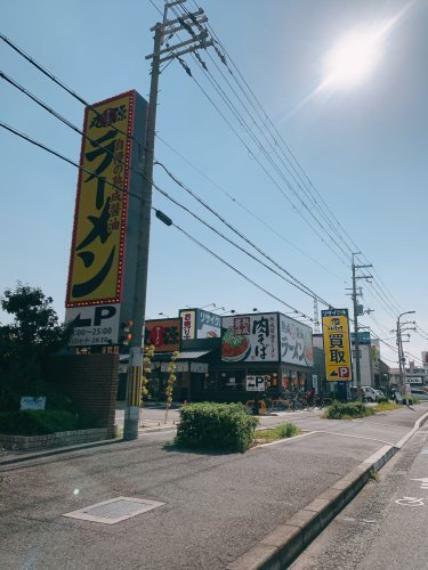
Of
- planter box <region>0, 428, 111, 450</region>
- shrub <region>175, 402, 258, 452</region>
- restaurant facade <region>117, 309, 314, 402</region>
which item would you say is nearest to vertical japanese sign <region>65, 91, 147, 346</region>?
planter box <region>0, 428, 111, 450</region>

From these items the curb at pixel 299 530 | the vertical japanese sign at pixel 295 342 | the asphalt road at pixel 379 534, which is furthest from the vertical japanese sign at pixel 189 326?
the curb at pixel 299 530

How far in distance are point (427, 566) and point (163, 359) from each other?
3197cm

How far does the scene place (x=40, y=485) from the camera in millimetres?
6961

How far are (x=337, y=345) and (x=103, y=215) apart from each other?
23.7 metres

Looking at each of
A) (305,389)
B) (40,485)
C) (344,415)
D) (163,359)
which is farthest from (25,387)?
(305,389)

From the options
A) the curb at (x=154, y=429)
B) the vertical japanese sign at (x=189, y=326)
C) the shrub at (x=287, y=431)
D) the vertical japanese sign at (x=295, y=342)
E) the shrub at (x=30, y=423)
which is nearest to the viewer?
the shrub at (x=30, y=423)

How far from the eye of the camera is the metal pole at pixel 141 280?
12.9 metres

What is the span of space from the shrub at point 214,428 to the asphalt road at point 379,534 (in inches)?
121

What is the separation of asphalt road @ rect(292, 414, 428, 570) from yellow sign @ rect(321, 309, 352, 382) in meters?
24.6

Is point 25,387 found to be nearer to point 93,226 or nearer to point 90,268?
point 90,268

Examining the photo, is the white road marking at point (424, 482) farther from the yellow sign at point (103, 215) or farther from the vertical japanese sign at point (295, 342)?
A: the vertical japanese sign at point (295, 342)

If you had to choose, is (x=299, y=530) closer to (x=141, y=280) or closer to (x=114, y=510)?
(x=114, y=510)

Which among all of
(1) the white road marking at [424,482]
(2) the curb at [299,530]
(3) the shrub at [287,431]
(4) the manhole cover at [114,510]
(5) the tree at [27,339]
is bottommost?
(1) the white road marking at [424,482]

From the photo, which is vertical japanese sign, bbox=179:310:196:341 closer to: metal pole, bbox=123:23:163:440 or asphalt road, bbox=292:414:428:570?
metal pole, bbox=123:23:163:440
